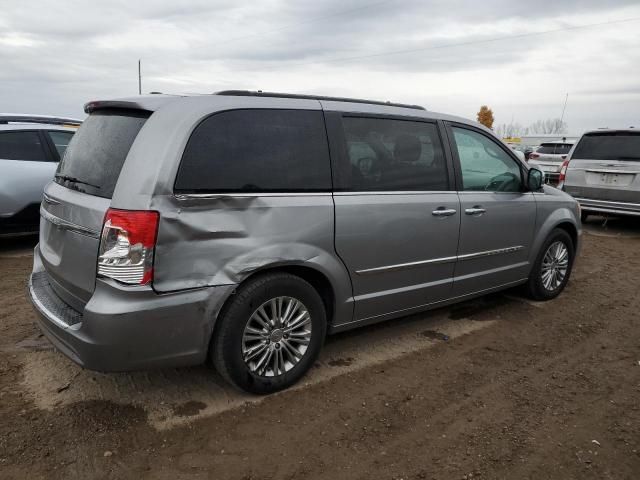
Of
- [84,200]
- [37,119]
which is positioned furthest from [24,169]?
[84,200]

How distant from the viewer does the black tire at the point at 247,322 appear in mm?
2859

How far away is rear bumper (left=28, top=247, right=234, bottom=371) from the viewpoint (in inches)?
101

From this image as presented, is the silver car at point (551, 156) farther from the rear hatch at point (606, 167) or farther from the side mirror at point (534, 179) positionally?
the side mirror at point (534, 179)

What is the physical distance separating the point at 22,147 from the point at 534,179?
6.12 metres

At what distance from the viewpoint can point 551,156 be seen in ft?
44.5

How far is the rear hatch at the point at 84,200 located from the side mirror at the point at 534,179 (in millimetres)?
3338

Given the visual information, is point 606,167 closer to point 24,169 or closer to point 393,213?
point 393,213

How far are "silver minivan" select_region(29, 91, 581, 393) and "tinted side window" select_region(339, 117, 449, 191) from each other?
0.04ft

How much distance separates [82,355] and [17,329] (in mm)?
1804

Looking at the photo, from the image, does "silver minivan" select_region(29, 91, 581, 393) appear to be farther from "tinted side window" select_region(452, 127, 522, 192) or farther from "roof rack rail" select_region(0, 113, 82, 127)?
"roof rack rail" select_region(0, 113, 82, 127)

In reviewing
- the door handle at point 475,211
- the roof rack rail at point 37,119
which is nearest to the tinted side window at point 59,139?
the roof rack rail at point 37,119

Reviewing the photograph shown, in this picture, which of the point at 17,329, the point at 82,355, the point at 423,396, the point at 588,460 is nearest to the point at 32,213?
the point at 17,329

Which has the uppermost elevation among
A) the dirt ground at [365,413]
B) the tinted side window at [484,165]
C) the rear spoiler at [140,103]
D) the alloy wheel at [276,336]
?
the rear spoiler at [140,103]

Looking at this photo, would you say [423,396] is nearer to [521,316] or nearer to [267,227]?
[267,227]
